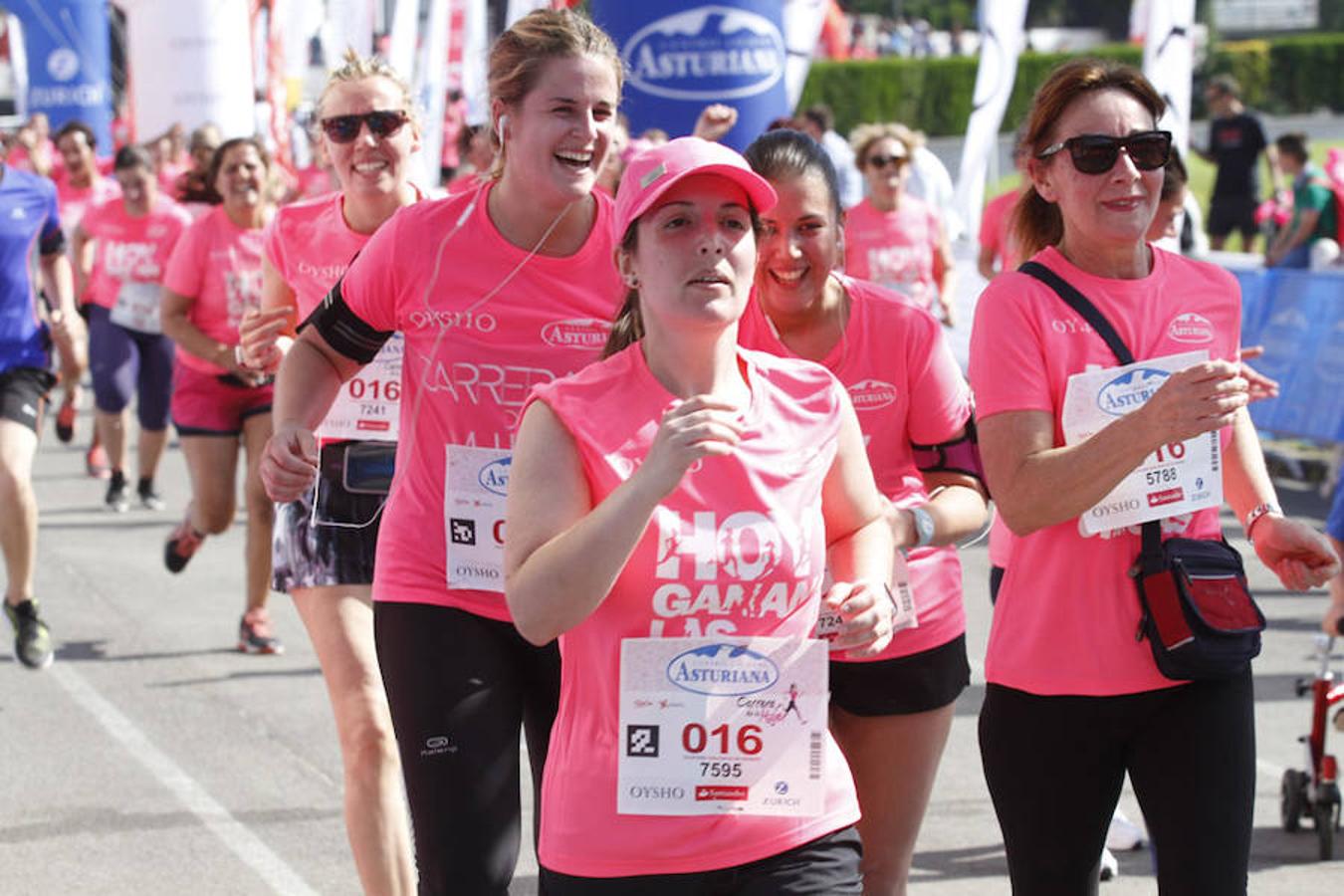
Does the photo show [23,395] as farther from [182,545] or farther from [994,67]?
[994,67]

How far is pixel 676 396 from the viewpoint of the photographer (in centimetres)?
309

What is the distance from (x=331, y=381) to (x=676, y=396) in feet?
4.25

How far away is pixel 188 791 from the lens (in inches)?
262

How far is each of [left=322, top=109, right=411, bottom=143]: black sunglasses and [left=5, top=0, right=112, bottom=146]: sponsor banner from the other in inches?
949

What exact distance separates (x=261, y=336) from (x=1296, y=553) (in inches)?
86.9

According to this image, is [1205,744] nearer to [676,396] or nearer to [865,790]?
[865,790]

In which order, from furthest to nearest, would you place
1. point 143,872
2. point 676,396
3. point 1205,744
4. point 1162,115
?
point 143,872
point 1162,115
point 1205,744
point 676,396

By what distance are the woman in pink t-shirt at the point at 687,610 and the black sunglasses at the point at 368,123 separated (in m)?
2.12

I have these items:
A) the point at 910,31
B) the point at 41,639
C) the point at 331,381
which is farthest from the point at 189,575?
the point at 910,31

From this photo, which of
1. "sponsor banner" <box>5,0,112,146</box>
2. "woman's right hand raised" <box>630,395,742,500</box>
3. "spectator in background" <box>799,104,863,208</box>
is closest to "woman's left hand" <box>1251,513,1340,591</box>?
"woman's right hand raised" <box>630,395,742,500</box>

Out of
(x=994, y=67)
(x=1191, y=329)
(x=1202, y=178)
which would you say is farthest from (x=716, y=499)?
(x=1202, y=178)

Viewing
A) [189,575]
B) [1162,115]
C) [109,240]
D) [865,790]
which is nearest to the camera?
[1162,115]

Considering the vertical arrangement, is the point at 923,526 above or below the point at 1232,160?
above

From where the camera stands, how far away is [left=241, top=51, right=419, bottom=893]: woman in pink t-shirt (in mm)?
4535
